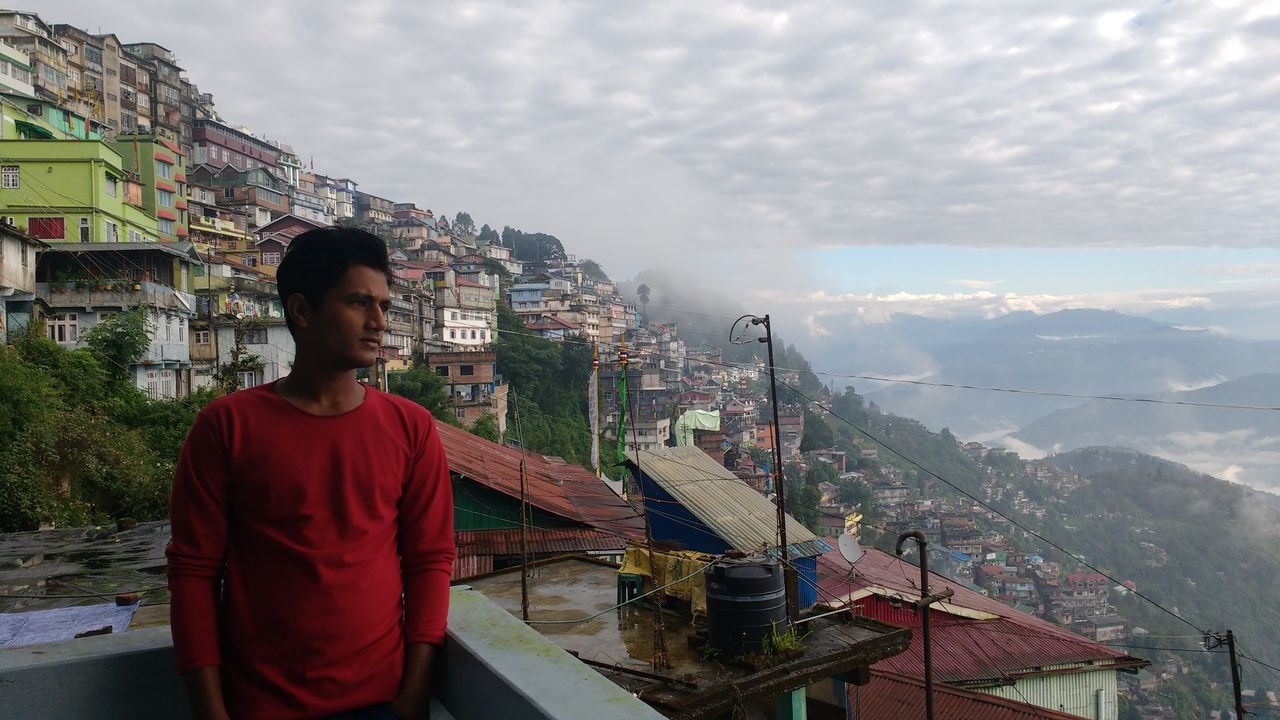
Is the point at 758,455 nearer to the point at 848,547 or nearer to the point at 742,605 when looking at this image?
the point at 848,547

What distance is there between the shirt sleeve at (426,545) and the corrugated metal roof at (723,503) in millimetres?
11208

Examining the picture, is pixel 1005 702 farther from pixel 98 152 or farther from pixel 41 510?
pixel 98 152

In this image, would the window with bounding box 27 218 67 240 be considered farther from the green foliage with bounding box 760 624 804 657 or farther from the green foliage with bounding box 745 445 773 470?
the green foliage with bounding box 745 445 773 470

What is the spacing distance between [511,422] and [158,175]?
20109mm

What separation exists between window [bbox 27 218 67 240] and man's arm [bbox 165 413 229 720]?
98.4ft

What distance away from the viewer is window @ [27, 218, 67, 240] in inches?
1037

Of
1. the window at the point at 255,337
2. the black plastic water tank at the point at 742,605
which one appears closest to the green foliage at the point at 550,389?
the window at the point at 255,337

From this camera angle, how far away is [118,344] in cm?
2300

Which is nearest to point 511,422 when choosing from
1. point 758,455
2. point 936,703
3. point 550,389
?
point 550,389

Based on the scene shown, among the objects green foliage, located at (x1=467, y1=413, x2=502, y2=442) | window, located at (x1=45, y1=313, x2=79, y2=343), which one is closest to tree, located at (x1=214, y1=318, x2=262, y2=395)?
window, located at (x1=45, y1=313, x2=79, y2=343)

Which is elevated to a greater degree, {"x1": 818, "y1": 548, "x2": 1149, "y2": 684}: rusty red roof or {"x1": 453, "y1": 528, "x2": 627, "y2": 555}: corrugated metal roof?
{"x1": 453, "y1": 528, "x2": 627, "y2": 555}: corrugated metal roof

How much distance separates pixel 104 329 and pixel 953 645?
21.8m

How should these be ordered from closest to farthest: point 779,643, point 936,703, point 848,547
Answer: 1. point 779,643
2. point 848,547
3. point 936,703

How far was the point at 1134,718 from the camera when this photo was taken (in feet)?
110
